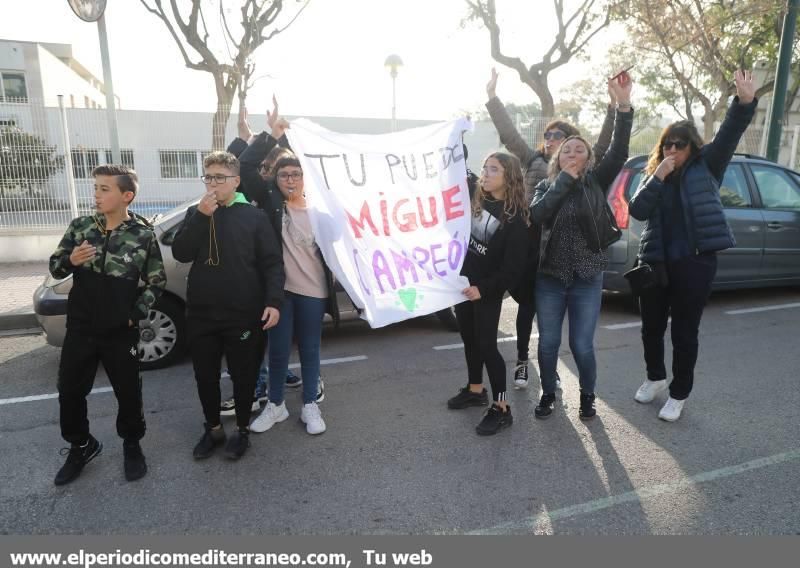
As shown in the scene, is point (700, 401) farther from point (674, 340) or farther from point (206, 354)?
point (206, 354)

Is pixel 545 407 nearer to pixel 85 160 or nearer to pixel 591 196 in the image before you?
pixel 591 196

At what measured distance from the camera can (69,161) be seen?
9.32 m

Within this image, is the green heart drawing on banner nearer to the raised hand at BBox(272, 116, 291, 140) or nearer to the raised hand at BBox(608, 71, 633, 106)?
the raised hand at BBox(272, 116, 291, 140)

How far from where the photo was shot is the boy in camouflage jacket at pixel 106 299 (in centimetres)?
290

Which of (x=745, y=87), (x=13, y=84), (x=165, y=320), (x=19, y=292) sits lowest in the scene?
(x=19, y=292)

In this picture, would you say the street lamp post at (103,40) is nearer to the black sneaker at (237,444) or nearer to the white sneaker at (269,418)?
the white sneaker at (269,418)

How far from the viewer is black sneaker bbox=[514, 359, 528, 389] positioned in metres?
4.32

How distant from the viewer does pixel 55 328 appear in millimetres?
4531

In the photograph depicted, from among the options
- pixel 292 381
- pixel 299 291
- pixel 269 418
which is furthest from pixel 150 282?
pixel 292 381

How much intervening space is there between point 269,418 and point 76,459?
3.54 feet

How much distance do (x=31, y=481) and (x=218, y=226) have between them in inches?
65.2

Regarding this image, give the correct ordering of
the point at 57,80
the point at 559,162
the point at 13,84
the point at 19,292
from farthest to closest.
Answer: the point at 57,80 → the point at 13,84 → the point at 19,292 → the point at 559,162

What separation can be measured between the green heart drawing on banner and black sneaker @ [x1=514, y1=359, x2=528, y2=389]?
1270 millimetres

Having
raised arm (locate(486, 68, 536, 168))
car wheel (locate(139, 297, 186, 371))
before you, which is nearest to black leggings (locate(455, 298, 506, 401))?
raised arm (locate(486, 68, 536, 168))
